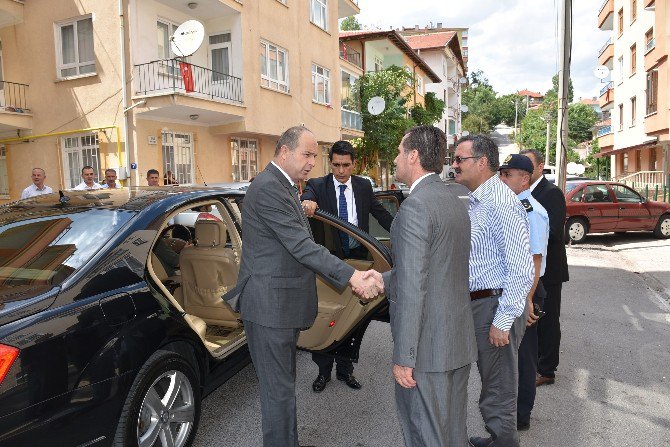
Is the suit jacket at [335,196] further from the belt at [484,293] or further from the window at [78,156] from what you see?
the window at [78,156]

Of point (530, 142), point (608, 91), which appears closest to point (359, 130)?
point (608, 91)

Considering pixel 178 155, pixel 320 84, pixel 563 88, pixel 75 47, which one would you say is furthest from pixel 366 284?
pixel 320 84

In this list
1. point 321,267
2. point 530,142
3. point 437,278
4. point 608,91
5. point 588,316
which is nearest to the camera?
point 437,278

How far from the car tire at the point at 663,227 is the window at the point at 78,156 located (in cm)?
1494

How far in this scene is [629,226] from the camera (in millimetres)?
12828

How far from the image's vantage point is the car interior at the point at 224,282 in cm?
397

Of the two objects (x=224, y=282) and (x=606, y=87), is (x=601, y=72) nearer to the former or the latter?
(x=606, y=87)

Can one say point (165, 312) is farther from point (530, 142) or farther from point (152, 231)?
point (530, 142)

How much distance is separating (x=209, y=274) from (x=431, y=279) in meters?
2.66

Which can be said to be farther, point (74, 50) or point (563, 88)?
point (74, 50)

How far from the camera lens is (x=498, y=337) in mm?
2678

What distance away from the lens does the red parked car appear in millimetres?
12570

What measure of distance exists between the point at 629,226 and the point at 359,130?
1523 centimetres

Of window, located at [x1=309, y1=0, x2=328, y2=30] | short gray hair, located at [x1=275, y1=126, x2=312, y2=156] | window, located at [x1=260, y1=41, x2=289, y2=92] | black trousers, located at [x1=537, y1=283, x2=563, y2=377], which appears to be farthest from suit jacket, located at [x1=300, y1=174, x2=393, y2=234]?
window, located at [x1=309, y1=0, x2=328, y2=30]
